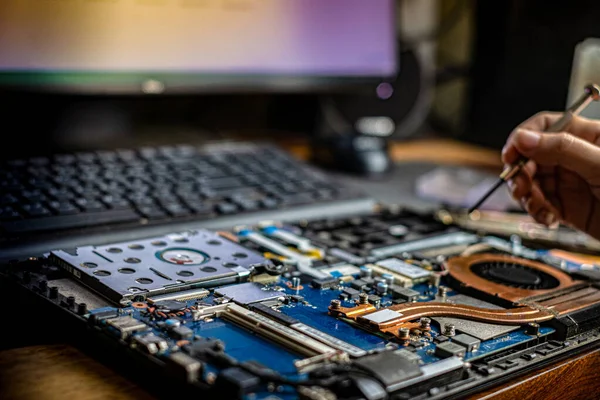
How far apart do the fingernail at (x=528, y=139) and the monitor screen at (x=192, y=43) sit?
1.87 feet

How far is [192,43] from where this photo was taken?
4.30ft

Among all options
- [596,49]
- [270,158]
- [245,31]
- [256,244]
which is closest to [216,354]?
[256,244]

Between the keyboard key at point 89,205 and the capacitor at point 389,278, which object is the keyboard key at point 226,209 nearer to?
the keyboard key at point 89,205

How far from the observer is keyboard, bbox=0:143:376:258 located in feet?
2.96

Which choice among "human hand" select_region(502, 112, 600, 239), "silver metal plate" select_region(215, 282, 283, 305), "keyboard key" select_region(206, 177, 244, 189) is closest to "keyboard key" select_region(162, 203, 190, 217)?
"keyboard key" select_region(206, 177, 244, 189)

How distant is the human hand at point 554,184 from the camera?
3.38 feet

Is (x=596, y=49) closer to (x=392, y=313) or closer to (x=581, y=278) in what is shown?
(x=581, y=278)

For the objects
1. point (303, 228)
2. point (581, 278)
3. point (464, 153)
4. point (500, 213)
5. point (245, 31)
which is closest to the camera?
point (581, 278)

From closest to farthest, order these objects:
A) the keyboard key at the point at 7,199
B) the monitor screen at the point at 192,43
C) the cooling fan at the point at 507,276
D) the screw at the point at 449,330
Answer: the screw at the point at 449,330
the cooling fan at the point at 507,276
the keyboard key at the point at 7,199
the monitor screen at the point at 192,43

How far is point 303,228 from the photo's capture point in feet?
3.29

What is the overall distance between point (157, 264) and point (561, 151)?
1.82 ft

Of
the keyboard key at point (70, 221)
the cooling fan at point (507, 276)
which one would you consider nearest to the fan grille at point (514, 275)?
the cooling fan at point (507, 276)

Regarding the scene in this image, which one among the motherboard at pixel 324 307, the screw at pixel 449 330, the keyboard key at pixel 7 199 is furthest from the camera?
the keyboard key at pixel 7 199

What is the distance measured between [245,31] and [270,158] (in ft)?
0.89
